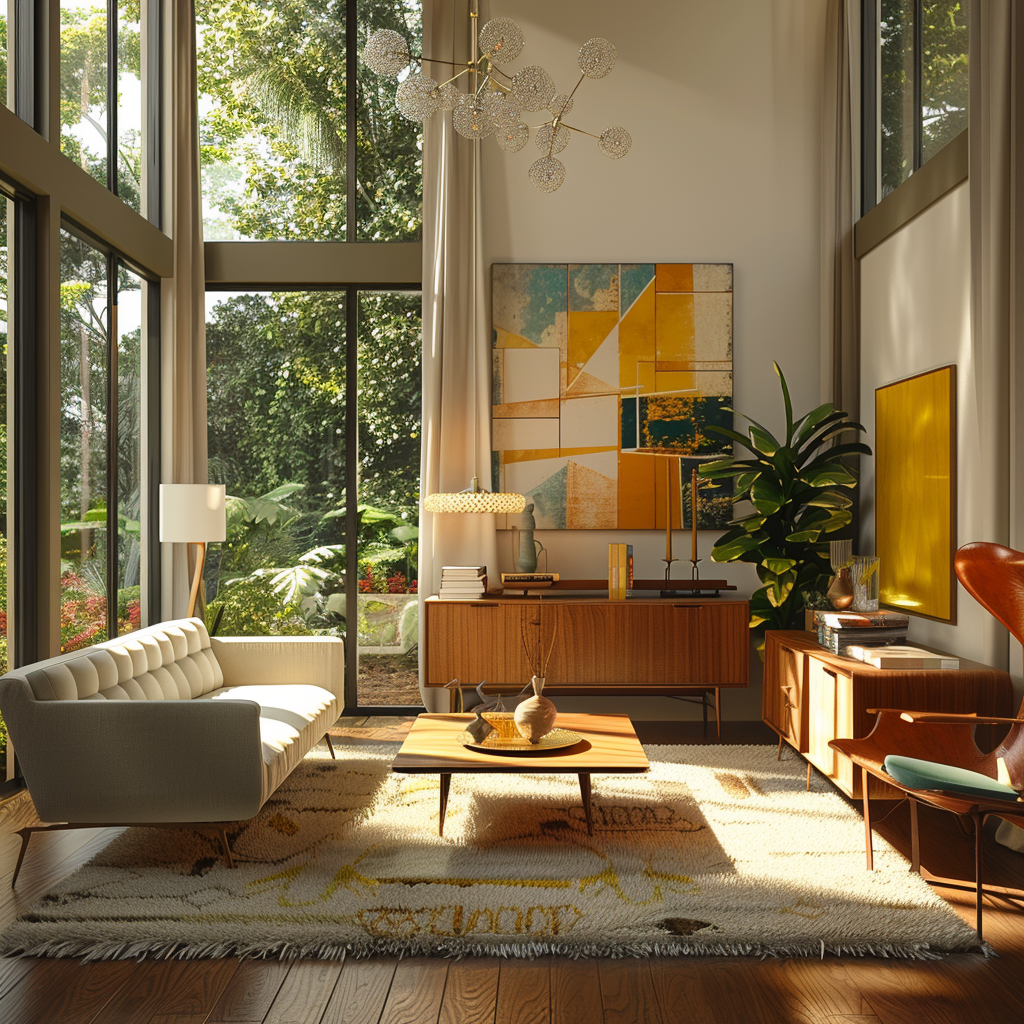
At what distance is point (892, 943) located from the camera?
244 centimetres

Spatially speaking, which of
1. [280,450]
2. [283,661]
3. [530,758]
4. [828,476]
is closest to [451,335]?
[280,450]

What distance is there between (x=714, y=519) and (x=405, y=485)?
6.22ft

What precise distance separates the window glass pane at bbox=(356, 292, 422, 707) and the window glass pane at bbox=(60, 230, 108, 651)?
1511 millimetres

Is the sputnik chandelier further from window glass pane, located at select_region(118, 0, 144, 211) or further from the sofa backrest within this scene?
window glass pane, located at select_region(118, 0, 144, 211)

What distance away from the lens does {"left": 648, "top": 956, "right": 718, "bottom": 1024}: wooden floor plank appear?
210cm

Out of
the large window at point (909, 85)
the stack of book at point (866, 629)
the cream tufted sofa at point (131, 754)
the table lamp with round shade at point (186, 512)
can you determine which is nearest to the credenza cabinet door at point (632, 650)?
the stack of book at point (866, 629)

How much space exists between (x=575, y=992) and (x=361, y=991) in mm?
536

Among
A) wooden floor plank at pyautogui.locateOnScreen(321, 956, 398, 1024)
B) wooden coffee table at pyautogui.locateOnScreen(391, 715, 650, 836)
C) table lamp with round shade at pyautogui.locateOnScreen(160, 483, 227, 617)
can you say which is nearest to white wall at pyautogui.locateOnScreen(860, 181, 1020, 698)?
wooden coffee table at pyautogui.locateOnScreen(391, 715, 650, 836)

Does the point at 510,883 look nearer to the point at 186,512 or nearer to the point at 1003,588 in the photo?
the point at 1003,588

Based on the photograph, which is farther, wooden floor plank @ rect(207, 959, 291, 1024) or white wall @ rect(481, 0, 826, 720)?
white wall @ rect(481, 0, 826, 720)

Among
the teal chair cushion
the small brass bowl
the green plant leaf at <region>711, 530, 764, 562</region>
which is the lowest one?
the small brass bowl

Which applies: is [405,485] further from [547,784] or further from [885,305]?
[885,305]

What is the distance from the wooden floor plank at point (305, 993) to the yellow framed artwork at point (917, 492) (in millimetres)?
2961

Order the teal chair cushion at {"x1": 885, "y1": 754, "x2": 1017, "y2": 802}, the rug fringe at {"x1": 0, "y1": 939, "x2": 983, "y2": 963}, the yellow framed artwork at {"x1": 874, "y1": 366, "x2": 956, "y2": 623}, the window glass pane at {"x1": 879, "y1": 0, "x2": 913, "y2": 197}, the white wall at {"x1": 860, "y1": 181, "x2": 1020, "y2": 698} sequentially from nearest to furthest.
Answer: the rug fringe at {"x1": 0, "y1": 939, "x2": 983, "y2": 963}, the teal chair cushion at {"x1": 885, "y1": 754, "x2": 1017, "y2": 802}, the white wall at {"x1": 860, "y1": 181, "x2": 1020, "y2": 698}, the yellow framed artwork at {"x1": 874, "y1": 366, "x2": 956, "y2": 623}, the window glass pane at {"x1": 879, "y1": 0, "x2": 913, "y2": 197}
